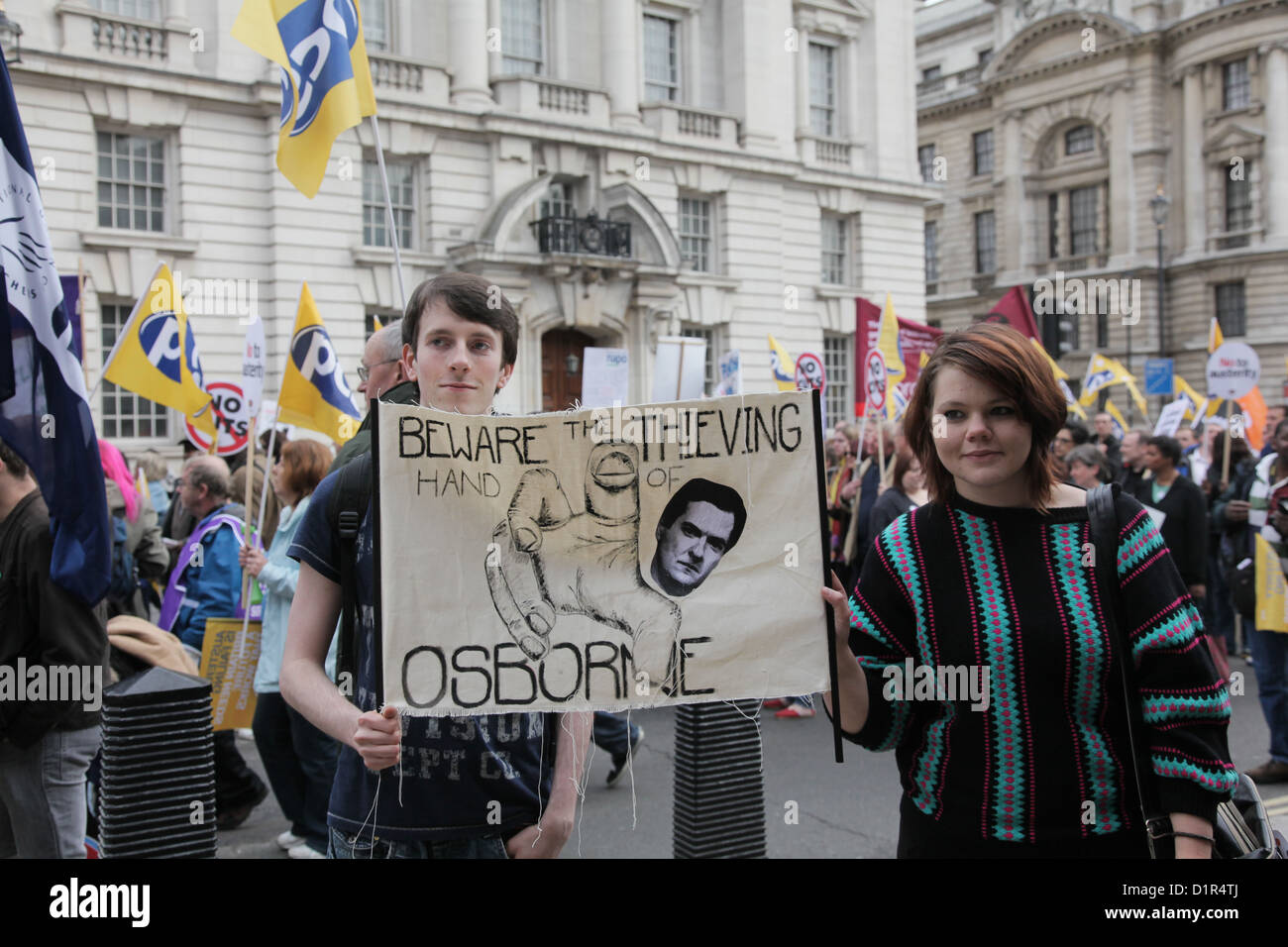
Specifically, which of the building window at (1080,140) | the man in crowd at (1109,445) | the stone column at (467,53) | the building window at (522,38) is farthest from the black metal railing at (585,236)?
the building window at (1080,140)

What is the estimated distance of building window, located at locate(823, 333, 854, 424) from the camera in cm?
3123

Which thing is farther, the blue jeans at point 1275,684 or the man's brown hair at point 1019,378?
the blue jeans at point 1275,684

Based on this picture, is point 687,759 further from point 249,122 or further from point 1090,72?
point 1090,72

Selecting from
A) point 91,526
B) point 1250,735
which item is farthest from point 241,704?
point 1250,735

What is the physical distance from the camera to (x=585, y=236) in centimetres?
2522

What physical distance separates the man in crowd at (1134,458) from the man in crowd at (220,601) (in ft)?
22.8

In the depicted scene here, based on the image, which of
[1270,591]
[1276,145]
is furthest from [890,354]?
[1276,145]

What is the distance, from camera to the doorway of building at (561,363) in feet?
85.7

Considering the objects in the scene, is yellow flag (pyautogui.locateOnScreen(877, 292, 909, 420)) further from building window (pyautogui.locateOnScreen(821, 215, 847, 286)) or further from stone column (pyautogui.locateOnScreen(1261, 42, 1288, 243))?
stone column (pyautogui.locateOnScreen(1261, 42, 1288, 243))

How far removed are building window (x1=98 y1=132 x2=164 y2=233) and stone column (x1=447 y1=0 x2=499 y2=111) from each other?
6445 millimetres

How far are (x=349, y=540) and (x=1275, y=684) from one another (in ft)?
22.0

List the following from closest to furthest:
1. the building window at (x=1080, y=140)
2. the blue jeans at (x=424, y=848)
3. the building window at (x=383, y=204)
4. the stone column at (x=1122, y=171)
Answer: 1. the blue jeans at (x=424, y=848)
2. the building window at (x=383, y=204)
3. the stone column at (x=1122, y=171)
4. the building window at (x=1080, y=140)

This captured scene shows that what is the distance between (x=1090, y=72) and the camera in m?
50.4
